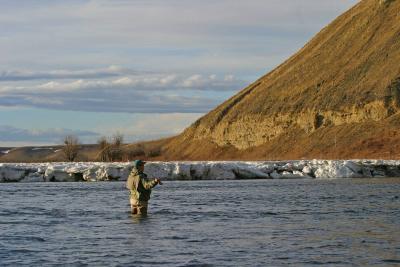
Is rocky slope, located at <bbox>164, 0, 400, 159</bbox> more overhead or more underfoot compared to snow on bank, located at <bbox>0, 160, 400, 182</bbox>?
more overhead

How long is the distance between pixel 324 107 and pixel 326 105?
1.49ft

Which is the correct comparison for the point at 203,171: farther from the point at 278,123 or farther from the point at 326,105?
the point at 278,123

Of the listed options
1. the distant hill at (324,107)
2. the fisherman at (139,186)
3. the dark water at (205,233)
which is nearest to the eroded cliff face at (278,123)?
the distant hill at (324,107)

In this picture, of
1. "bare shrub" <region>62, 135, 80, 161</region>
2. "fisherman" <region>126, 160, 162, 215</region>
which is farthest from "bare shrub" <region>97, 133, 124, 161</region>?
"fisherman" <region>126, 160, 162, 215</region>

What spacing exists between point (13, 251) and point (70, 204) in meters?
16.9

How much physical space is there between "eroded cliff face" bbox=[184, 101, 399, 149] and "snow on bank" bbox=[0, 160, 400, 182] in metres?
43.4

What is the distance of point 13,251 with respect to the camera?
2103cm

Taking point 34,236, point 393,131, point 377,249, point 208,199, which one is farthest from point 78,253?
point 393,131

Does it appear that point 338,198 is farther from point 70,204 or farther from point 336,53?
point 336,53

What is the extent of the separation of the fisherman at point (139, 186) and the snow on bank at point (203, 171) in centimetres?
3691

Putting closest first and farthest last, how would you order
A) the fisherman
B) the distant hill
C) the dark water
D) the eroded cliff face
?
the dark water
the fisherman
the distant hill
the eroded cliff face

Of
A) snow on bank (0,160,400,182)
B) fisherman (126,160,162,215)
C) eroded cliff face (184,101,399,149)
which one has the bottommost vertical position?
fisherman (126,160,162,215)

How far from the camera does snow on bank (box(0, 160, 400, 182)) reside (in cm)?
6894

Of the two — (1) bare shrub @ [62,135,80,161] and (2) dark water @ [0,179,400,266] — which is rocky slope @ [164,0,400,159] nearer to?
(1) bare shrub @ [62,135,80,161]
